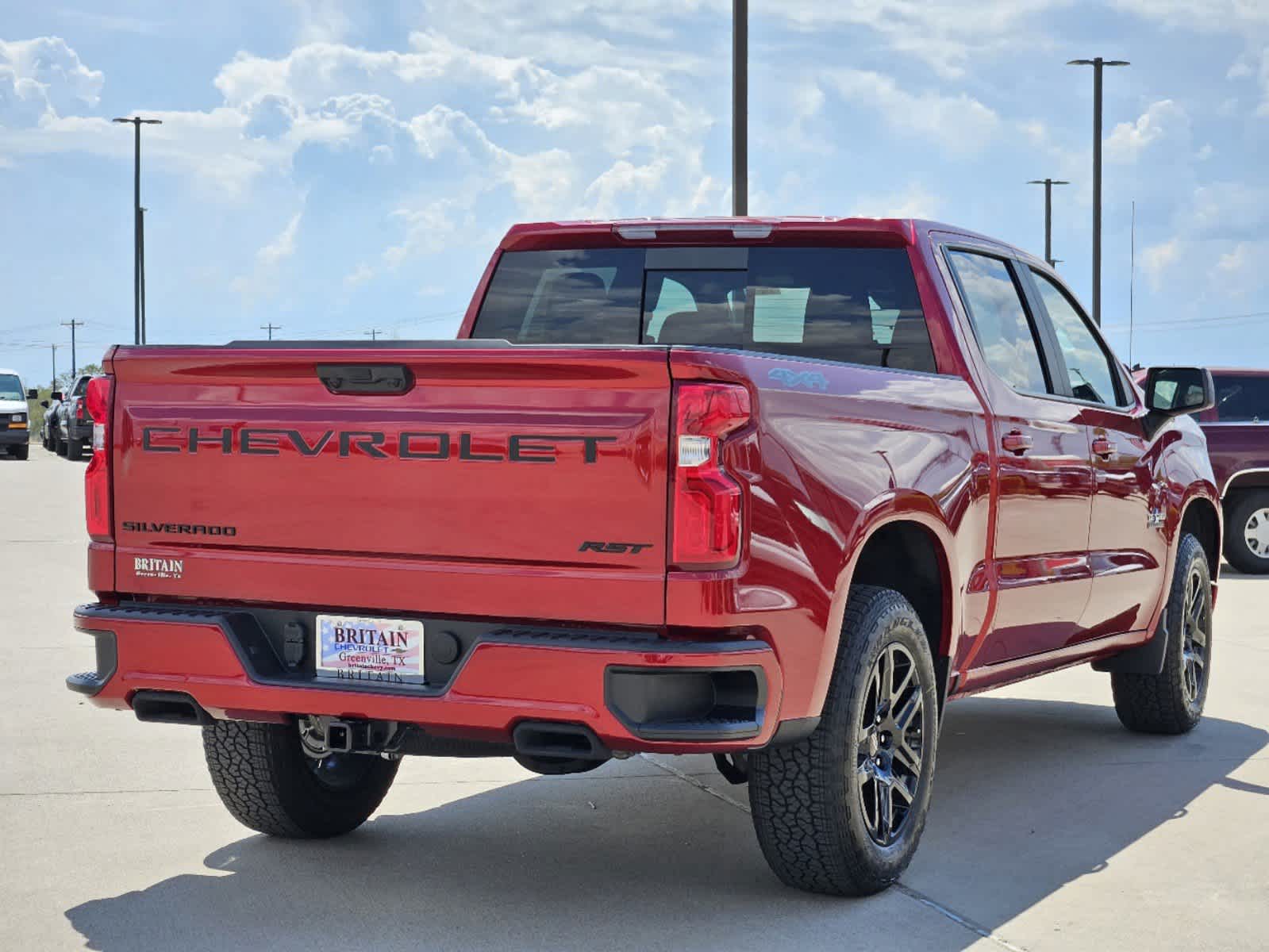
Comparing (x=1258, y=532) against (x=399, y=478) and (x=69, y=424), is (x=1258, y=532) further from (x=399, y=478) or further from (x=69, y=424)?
(x=69, y=424)

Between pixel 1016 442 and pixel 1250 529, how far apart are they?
36.6 ft

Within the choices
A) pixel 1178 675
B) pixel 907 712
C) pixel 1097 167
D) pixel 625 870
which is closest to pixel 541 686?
pixel 625 870

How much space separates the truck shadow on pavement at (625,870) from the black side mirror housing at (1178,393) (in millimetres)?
1453

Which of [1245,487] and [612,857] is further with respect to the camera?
A: [1245,487]

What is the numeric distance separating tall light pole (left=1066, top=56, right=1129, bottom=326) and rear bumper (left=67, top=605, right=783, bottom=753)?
35208 mm

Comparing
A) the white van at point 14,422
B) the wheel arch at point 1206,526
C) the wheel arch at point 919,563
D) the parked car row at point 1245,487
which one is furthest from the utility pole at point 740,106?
the white van at point 14,422

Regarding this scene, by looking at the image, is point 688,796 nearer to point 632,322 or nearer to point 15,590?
→ point 632,322

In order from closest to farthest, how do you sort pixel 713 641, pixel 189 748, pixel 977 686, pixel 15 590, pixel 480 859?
pixel 713 641
pixel 480 859
pixel 977 686
pixel 189 748
pixel 15 590

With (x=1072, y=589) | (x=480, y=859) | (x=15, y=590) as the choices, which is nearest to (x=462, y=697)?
(x=480, y=859)

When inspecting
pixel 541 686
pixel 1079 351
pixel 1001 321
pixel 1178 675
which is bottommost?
pixel 1178 675

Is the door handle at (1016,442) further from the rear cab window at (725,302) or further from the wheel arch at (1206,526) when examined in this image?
the wheel arch at (1206,526)

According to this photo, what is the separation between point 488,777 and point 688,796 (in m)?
0.86

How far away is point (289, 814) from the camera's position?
5.84 metres

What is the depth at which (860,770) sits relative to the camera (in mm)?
5152
